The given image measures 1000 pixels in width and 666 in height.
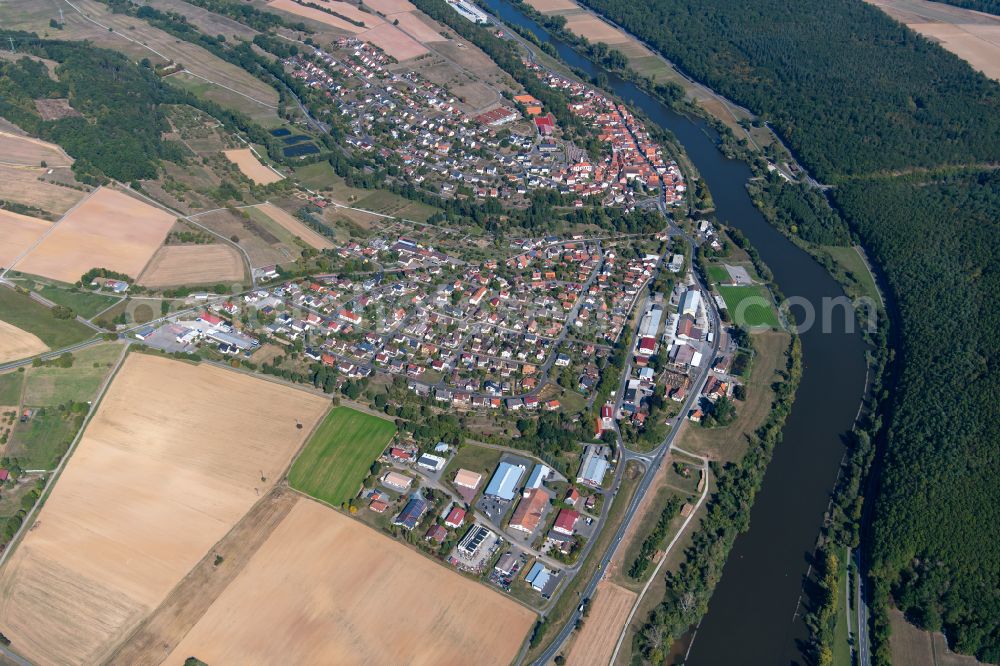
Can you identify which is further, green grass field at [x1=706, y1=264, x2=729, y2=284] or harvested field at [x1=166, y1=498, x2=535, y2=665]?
green grass field at [x1=706, y1=264, x2=729, y2=284]

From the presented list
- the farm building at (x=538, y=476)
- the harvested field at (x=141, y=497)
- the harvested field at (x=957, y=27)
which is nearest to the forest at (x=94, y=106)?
the harvested field at (x=141, y=497)

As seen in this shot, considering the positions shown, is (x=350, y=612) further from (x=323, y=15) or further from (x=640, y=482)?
(x=323, y=15)

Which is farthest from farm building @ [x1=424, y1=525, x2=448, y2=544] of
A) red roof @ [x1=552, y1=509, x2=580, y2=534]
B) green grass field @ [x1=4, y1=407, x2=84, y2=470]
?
green grass field @ [x1=4, y1=407, x2=84, y2=470]

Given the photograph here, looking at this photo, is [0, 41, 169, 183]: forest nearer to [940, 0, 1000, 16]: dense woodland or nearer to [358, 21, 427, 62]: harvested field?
[358, 21, 427, 62]: harvested field

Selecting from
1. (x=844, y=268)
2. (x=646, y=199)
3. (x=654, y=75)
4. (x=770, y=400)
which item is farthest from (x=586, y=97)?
(x=770, y=400)

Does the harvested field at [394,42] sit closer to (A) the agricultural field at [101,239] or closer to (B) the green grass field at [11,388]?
(A) the agricultural field at [101,239]

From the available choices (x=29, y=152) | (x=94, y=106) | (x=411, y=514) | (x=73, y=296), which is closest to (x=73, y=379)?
(x=73, y=296)

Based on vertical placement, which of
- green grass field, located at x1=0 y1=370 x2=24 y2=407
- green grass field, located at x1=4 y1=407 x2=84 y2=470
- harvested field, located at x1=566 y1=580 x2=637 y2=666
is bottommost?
green grass field, located at x1=0 y1=370 x2=24 y2=407
